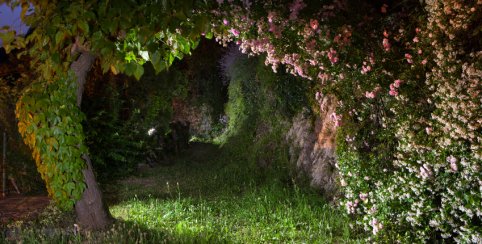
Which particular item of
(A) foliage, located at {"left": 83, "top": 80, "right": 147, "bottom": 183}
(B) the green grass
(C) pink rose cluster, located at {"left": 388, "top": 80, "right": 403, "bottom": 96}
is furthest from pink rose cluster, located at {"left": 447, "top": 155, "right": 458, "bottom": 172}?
(A) foliage, located at {"left": 83, "top": 80, "right": 147, "bottom": 183}

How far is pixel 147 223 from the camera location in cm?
378

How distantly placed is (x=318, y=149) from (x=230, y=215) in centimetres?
220

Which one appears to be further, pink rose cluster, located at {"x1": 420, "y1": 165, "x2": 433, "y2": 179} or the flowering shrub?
pink rose cluster, located at {"x1": 420, "y1": 165, "x2": 433, "y2": 179}

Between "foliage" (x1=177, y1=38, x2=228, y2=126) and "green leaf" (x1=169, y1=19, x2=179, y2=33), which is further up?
"foliage" (x1=177, y1=38, x2=228, y2=126)

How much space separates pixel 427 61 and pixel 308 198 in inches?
100

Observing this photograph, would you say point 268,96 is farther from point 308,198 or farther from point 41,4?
point 41,4

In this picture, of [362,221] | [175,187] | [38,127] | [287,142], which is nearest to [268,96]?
[287,142]

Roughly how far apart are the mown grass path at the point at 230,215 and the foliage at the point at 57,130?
0.80 meters

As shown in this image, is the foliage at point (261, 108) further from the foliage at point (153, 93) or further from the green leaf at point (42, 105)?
the green leaf at point (42, 105)

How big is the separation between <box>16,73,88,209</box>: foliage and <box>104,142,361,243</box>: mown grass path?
796 millimetres

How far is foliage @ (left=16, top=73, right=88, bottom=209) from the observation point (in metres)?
3.28

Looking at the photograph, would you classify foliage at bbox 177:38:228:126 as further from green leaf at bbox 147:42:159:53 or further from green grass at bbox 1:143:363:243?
green leaf at bbox 147:42:159:53

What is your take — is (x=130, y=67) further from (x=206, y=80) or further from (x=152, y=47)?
(x=206, y=80)

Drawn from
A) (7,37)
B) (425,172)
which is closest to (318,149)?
(425,172)
